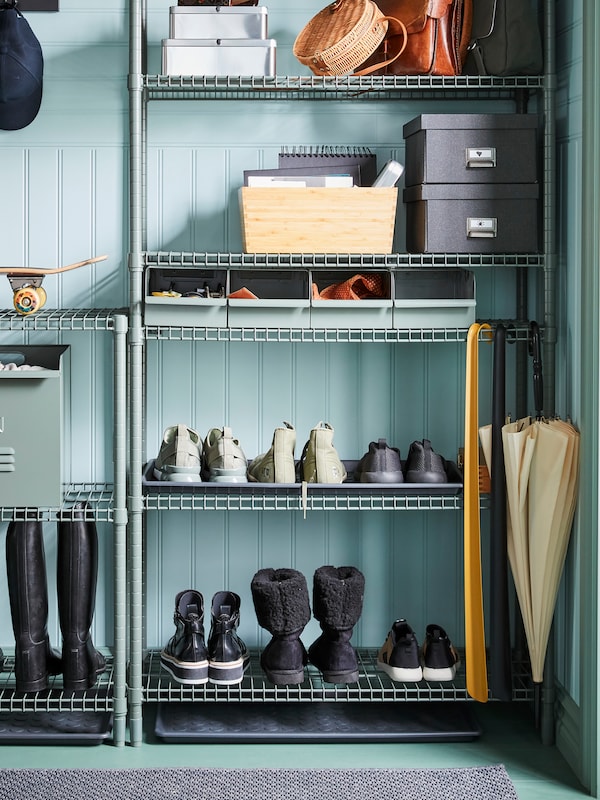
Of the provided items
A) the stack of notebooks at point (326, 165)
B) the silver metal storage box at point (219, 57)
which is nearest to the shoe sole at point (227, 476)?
the stack of notebooks at point (326, 165)

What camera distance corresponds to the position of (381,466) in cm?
233

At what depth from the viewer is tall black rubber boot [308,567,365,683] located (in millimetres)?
2287

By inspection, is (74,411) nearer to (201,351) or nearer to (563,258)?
(201,351)

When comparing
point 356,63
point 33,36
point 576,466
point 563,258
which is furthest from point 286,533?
point 33,36

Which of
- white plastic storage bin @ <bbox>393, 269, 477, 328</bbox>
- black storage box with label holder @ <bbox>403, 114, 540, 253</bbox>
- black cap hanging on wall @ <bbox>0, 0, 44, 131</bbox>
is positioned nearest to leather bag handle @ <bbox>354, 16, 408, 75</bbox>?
black storage box with label holder @ <bbox>403, 114, 540, 253</bbox>

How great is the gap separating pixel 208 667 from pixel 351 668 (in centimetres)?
35

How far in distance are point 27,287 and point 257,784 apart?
1.28 metres

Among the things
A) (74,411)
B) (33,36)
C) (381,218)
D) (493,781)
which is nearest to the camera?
(493,781)

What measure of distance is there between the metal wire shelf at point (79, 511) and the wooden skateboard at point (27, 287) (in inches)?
19.0

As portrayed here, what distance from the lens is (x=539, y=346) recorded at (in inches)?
89.9

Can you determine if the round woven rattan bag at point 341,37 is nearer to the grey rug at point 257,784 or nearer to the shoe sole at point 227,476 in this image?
the shoe sole at point 227,476

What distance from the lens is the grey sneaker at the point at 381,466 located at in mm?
2326

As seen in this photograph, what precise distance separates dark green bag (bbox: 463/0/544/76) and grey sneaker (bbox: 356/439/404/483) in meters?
0.98

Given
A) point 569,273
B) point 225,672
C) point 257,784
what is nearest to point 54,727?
point 225,672
